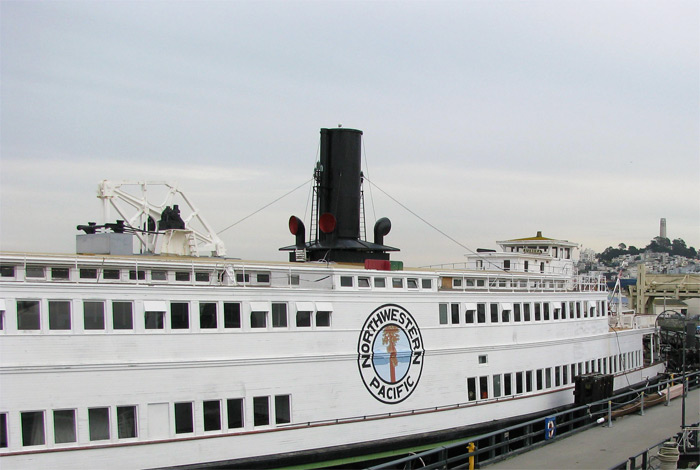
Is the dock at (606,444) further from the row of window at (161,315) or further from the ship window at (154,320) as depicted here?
the ship window at (154,320)

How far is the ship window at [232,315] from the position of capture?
60.0 feet

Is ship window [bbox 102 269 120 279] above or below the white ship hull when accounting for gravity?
above

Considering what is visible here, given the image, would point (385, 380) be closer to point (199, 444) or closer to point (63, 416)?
point (199, 444)

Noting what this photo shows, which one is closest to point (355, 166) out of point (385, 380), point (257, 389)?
point (385, 380)

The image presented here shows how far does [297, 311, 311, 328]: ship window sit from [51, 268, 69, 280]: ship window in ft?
20.2

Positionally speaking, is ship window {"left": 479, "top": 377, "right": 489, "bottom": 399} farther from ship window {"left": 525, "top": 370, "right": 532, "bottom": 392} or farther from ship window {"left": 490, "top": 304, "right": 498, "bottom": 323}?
ship window {"left": 525, "top": 370, "right": 532, "bottom": 392}

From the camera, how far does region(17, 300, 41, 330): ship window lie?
51.1ft

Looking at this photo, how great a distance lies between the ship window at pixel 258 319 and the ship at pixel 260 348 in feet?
0.36

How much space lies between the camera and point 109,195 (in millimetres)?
20938

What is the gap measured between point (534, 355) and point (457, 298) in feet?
16.6

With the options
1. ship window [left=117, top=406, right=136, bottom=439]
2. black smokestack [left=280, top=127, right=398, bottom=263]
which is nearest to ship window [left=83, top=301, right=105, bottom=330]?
ship window [left=117, top=406, right=136, bottom=439]

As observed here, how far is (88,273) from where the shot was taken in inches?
704

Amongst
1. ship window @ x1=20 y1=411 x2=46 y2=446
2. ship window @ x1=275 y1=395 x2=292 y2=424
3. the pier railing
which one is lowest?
the pier railing

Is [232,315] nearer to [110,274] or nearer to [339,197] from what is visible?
[110,274]
